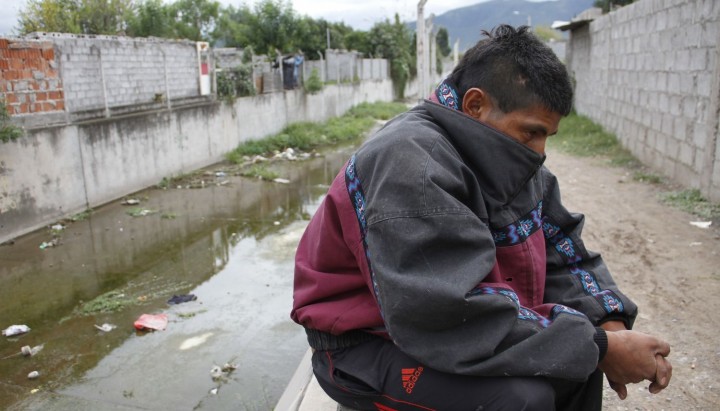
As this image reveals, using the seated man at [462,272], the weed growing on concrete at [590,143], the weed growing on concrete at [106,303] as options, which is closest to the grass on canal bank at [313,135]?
the weed growing on concrete at [590,143]

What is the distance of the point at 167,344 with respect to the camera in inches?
141

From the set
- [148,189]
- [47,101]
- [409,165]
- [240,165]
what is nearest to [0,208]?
[47,101]

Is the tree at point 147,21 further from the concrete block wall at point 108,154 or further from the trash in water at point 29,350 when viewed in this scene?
the trash in water at point 29,350

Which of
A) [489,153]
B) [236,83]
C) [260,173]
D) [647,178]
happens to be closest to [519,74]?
[489,153]

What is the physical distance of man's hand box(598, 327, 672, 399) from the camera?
1.45 metres

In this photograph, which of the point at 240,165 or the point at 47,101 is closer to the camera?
the point at 47,101

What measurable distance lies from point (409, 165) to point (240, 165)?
893cm

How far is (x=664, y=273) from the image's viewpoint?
402cm

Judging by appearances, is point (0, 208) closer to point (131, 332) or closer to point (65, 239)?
point (65, 239)

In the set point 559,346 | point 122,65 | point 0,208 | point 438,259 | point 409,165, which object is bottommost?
point 0,208

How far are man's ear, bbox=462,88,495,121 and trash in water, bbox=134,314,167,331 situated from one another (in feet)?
9.80

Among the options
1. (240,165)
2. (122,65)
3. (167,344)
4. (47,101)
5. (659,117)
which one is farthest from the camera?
(240,165)

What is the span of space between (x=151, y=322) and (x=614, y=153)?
308 inches

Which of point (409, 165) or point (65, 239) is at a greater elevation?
point (409, 165)
